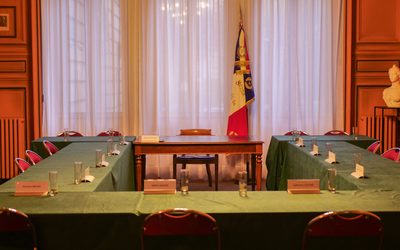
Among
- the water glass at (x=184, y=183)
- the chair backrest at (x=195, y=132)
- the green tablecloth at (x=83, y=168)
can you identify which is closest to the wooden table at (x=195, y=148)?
the green tablecloth at (x=83, y=168)

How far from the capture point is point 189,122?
5.61 metres

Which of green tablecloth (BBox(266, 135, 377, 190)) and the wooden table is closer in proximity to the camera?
the wooden table

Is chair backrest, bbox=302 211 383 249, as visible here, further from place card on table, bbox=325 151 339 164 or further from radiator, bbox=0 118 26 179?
radiator, bbox=0 118 26 179

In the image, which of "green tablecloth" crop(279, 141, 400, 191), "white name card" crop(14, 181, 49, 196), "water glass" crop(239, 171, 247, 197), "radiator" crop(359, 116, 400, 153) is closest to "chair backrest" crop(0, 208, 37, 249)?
"white name card" crop(14, 181, 49, 196)

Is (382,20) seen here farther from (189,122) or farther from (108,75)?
(108,75)

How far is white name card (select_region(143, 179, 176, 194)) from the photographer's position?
2.22 m

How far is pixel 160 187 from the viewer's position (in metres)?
2.24

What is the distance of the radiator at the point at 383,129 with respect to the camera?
547cm

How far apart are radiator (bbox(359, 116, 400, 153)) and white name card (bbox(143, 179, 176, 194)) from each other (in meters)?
4.27

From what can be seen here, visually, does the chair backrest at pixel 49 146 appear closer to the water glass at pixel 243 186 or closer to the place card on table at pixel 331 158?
the water glass at pixel 243 186

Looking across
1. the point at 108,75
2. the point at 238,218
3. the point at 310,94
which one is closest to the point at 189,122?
the point at 108,75

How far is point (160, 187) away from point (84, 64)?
12.6 feet

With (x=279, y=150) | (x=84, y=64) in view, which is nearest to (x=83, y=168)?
(x=279, y=150)

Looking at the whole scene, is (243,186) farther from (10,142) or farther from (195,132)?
(10,142)
